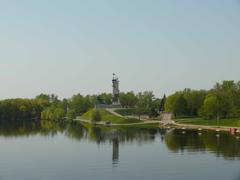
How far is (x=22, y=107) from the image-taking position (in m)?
93.1

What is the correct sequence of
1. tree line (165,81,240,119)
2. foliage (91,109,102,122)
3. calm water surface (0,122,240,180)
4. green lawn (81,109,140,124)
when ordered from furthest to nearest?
foliage (91,109,102,122), green lawn (81,109,140,124), tree line (165,81,240,119), calm water surface (0,122,240,180)

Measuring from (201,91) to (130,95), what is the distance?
26087mm

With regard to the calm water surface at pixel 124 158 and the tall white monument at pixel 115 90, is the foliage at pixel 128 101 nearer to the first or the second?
the tall white monument at pixel 115 90

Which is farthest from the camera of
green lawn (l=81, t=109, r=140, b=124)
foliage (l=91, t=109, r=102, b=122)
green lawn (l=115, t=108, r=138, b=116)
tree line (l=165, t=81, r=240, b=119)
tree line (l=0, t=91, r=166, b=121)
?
tree line (l=0, t=91, r=166, b=121)

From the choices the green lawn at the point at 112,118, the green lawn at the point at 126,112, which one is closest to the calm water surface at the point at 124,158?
the green lawn at the point at 112,118

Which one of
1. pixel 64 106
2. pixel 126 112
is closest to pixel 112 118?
pixel 126 112

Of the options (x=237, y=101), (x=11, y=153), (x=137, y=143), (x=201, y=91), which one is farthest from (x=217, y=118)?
(x=11, y=153)

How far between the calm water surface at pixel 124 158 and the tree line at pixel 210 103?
15508 mm

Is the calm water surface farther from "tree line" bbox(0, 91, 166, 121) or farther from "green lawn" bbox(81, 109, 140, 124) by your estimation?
"tree line" bbox(0, 91, 166, 121)

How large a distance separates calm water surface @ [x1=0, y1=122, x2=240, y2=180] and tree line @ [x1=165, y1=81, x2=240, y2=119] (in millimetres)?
15508

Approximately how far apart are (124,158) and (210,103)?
30315 mm

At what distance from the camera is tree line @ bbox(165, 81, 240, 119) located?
192 ft

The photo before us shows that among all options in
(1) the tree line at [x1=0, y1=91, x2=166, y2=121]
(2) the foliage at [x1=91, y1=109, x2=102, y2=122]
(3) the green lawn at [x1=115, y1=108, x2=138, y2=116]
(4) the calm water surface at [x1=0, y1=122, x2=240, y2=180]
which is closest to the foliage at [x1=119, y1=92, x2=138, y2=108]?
(1) the tree line at [x1=0, y1=91, x2=166, y2=121]

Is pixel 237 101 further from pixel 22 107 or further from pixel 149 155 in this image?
pixel 22 107
